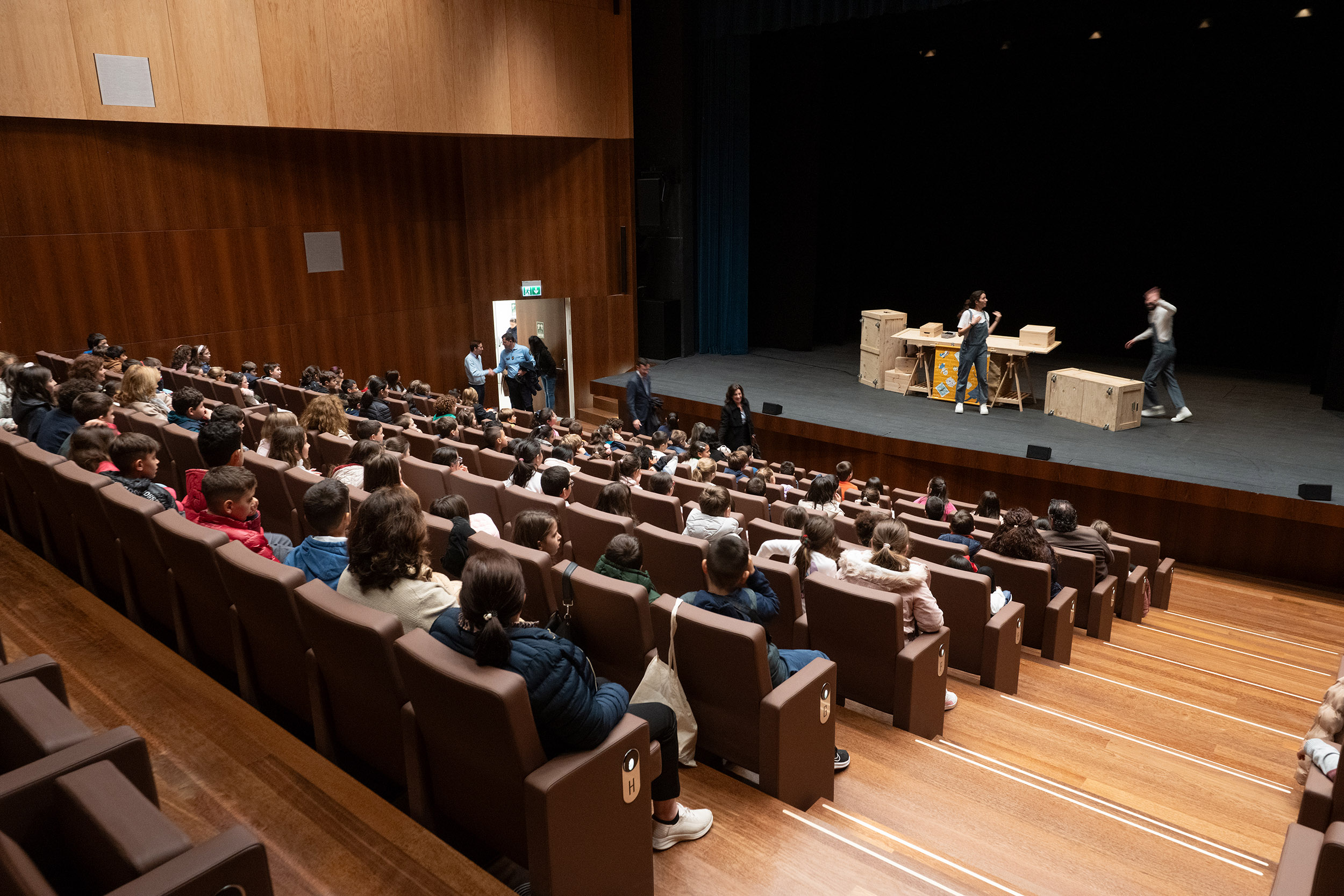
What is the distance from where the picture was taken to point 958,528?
468 centimetres

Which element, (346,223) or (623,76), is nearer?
(346,223)

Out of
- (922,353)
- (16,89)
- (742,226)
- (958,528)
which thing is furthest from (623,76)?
(958,528)

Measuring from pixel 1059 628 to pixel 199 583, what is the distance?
12.1 feet

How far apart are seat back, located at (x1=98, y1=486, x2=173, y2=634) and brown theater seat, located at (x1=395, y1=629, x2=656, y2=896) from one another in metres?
1.21

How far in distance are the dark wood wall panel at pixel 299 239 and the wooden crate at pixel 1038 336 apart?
5.08 meters

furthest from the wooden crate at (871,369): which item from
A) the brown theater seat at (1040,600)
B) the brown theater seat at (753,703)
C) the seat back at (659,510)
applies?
the brown theater seat at (753,703)

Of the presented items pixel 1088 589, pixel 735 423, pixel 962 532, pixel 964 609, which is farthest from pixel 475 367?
pixel 964 609

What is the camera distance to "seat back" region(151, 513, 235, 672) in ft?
8.01

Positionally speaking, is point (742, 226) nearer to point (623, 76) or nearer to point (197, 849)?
point (623, 76)

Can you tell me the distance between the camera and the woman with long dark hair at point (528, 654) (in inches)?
70.0

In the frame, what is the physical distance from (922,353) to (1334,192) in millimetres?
4856

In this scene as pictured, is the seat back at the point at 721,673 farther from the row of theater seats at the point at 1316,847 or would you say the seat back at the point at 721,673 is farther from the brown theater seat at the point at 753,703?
the row of theater seats at the point at 1316,847

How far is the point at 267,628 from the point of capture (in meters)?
2.35

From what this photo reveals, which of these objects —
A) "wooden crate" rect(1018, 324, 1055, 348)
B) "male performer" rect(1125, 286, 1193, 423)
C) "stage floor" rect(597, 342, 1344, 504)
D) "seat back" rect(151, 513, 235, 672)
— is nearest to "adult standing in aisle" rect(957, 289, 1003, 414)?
"stage floor" rect(597, 342, 1344, 504)
